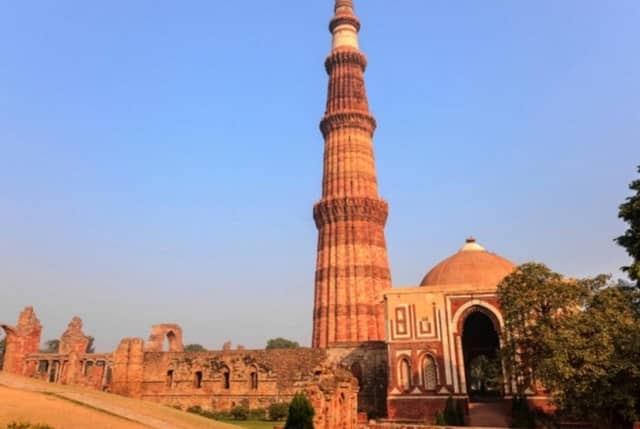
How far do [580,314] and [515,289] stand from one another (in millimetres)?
2212

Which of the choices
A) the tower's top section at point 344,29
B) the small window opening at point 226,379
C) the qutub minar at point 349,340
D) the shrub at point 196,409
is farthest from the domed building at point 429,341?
the tower's top section at point 344,29

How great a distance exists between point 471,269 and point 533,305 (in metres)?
8.69

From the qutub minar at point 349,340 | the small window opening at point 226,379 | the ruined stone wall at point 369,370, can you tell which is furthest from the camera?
the small window opening at point 226,379

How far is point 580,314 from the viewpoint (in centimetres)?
1530

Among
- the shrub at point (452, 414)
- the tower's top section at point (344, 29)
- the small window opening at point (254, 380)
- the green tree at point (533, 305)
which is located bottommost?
the shrub at point (452, 414)

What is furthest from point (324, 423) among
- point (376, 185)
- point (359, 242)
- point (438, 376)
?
point (376, 185)

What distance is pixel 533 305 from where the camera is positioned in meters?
16.8

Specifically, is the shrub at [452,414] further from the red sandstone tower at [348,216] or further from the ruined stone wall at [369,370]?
the red sandstone tower at [348,216]

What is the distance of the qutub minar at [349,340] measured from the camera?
2244cm

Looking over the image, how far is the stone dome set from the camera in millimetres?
24969

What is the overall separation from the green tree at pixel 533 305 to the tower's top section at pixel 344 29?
25964mm

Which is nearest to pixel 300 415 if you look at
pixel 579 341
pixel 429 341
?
pixel 579 341

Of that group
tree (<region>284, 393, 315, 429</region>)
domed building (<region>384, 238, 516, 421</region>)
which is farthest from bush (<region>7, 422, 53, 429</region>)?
domed building (<region>384, 238, 516, 421</region>)

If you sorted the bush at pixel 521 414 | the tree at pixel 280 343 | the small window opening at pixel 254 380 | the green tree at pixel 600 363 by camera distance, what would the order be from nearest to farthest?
1. the green tree at pixel 600 363
2. the bush at pixel 521 414
3. the small window opening at pixel 254 380
4. the tree at pixel 280 343
